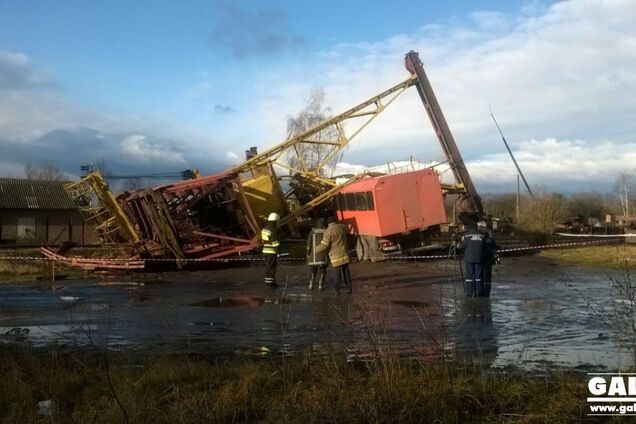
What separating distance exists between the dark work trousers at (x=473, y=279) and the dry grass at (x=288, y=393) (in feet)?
19.3

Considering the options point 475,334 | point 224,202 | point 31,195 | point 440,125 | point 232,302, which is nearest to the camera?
point 475,334

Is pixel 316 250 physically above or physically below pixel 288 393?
above

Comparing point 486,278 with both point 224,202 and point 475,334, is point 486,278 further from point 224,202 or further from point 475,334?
point 224,202

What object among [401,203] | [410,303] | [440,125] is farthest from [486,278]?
[440,125]

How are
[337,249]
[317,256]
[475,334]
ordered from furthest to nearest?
[317,256] < [337,249] < [475,334]

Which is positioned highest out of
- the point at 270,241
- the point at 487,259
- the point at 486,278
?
the point at 270,241

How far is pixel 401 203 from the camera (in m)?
23.1

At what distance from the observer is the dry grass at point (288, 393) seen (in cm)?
509

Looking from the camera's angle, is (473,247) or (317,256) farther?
(317,256)

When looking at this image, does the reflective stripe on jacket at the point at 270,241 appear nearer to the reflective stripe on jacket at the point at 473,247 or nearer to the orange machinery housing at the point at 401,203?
the reflective stripe on jacket at the point at 473,247

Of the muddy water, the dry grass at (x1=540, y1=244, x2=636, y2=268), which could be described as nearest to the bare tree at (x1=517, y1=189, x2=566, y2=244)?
the dry grass at (x1=540, y1=244, x2=636, y2=268)

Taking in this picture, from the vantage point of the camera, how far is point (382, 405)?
5.15 m

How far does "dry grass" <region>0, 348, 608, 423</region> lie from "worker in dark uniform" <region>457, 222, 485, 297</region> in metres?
5.76

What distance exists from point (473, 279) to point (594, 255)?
1232cm
